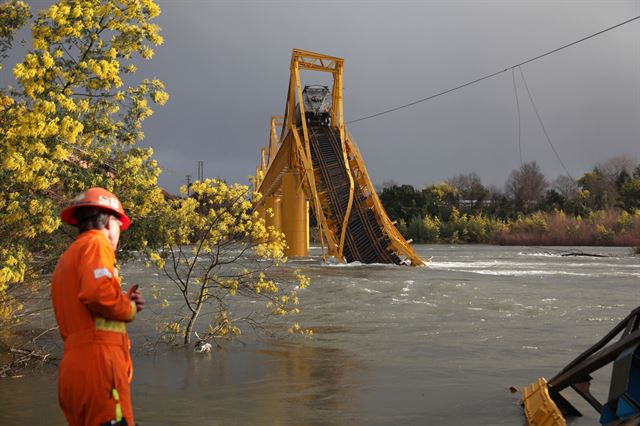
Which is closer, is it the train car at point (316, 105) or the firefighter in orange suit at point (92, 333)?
the firefighter in orange suit at point (92, 333)

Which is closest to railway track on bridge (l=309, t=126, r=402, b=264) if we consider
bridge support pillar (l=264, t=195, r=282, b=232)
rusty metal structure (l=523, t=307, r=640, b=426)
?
bridge support pillar (l=264, t=195, r=282, b=232)

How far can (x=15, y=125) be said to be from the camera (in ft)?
26.0

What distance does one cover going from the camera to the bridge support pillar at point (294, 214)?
45.1 m

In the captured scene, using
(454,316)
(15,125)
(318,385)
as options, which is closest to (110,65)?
(15,125)

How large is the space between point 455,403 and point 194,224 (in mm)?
5064

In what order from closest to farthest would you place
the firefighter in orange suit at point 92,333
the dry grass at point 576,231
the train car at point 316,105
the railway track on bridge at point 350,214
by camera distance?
1. the firefighter in orange suit at point 92,333
2. the railway track on bridge at point 350,214
3. the train car at point 316,105
4. the dry grass at point 576,231

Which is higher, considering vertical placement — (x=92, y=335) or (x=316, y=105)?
(x=316, y=105)

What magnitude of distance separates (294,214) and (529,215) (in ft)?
169

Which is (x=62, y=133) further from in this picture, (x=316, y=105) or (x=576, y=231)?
(x=576, y=231)

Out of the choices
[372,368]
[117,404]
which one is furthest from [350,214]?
[117,404]

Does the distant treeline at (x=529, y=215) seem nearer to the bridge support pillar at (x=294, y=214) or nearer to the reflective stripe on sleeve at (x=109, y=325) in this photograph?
the bridge support pillar at (x=294, y=214)

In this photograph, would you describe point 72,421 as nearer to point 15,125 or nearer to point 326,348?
point 15,125

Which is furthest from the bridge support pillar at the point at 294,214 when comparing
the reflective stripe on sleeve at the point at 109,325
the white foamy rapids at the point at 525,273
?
the reflective stripe on sleeve at the point at 109,325

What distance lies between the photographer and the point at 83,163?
954cm
